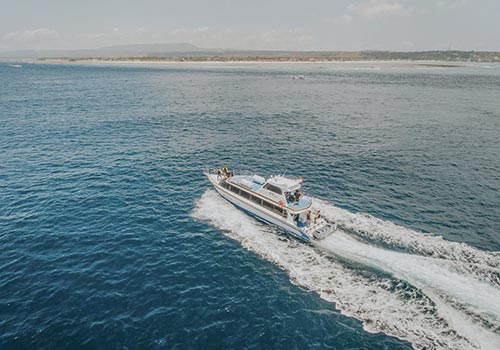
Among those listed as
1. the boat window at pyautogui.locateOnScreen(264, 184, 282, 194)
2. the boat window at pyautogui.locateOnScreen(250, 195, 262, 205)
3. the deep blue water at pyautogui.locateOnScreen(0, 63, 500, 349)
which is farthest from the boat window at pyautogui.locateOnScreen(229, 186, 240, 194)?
the deep blue water at pyautogui.locateOnScreen(0, 63, 500, 349)

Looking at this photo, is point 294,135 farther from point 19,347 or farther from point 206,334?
point 19,347

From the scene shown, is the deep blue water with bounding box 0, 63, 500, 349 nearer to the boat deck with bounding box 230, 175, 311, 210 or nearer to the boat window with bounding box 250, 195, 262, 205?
the boat window with bounding box 250, 195, 262, 205

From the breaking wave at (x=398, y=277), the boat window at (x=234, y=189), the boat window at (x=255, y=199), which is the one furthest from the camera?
the boat window at (x=234, y=189)

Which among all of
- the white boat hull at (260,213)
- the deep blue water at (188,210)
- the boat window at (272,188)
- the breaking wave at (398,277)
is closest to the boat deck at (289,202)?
the boat window at (272,188)

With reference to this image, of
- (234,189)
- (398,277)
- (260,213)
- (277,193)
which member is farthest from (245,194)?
(398,277)

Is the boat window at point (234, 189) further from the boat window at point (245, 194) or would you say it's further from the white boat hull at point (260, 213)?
the boat window at point (245, 194)

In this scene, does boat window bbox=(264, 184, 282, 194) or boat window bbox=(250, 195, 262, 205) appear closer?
boat window bbox=(264, 184, 282, 194)
